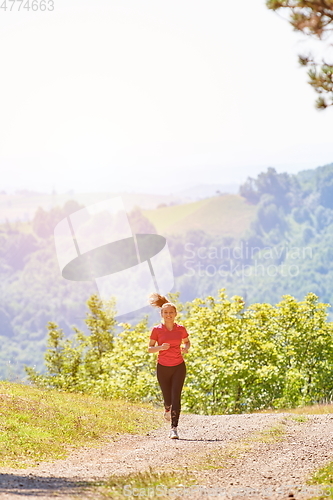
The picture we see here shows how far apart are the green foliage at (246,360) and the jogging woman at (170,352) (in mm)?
11794

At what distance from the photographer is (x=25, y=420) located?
13.7m

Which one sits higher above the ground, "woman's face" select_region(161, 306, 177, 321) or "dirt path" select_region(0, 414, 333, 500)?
"woman's face" select_region(161, 306, 177, 321)

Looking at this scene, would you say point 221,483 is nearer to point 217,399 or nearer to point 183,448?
point 183,448

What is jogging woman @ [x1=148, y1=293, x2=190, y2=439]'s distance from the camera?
38.0 ft

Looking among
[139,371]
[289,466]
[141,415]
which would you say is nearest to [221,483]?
[289,466]

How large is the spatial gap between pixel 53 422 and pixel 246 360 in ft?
39.9

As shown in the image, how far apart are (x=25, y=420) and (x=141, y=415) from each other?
3.66m

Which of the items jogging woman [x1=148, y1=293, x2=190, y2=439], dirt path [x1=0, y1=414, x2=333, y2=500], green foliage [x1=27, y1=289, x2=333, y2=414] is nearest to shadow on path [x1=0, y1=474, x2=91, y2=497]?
dirt path [x1=0, y1=414, x2=333, y2=500]

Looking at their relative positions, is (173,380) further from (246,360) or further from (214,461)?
(246,360)

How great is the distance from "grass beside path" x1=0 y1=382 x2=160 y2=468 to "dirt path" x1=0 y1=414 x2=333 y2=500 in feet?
1.55

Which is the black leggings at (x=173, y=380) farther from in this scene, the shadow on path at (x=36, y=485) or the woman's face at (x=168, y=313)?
the shadow on path at (x=36, y=485)

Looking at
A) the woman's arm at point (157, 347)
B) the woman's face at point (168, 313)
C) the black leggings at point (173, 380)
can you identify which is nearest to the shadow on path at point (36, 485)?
the woman's arm at point (157, 347)

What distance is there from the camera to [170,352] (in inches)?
463

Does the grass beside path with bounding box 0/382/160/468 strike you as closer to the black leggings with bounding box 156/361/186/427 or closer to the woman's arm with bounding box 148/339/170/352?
the black leggings with bounding box 156/361/186/427
